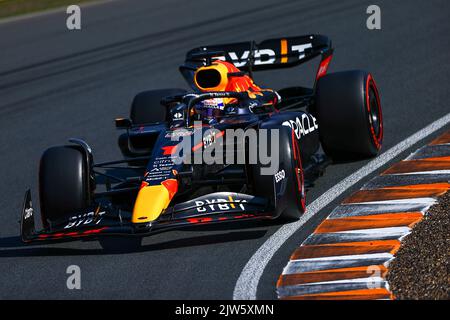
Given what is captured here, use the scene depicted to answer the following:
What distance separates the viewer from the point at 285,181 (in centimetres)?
744

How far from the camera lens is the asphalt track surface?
6.96 metres

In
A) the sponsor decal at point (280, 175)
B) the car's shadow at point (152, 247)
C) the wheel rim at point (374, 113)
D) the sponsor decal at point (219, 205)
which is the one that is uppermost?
the wheel rim at point (374, 113)

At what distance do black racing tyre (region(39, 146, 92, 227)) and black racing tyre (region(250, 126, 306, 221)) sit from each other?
1426 millimetres

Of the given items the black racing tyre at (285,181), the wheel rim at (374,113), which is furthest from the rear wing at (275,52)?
the black racing tyre at (285,181)

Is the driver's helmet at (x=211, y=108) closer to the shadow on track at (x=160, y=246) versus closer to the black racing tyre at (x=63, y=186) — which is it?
the black racing tyre at (x=63, y=186)

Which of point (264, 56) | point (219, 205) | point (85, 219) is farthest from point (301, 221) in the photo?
point (264, 56)

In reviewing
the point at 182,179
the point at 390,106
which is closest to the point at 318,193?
the point at 182,179

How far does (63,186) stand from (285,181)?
183cm

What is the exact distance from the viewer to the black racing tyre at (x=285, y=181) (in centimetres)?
743

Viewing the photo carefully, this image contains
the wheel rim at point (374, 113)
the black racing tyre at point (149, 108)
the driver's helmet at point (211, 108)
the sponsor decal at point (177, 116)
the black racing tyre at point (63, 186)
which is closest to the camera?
the black racing tyre at point (63, 186)

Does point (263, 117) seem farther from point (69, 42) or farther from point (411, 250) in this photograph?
point (69, 42)

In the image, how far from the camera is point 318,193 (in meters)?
8.59

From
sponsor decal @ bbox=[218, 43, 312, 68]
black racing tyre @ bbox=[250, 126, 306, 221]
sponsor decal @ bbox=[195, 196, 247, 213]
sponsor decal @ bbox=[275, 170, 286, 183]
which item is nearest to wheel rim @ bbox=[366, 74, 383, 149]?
sponsor decal @ bbox=[218, 43, 312, 68]

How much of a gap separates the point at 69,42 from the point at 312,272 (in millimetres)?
12045
